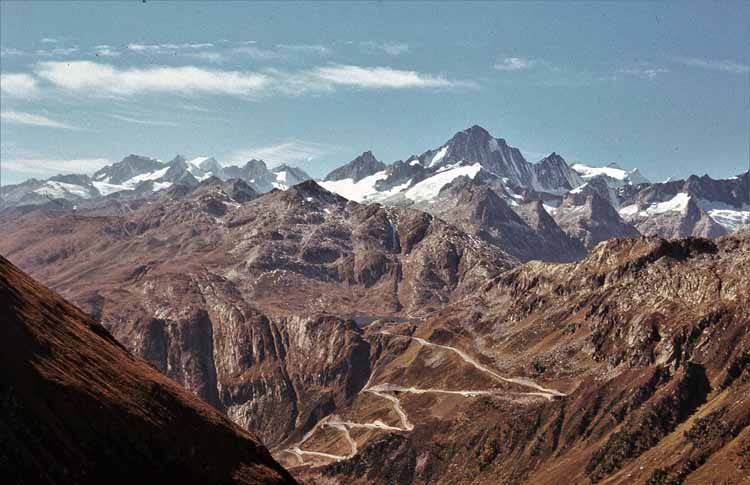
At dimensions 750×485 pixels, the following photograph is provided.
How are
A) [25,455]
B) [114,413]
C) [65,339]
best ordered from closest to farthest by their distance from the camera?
1. [25,455]
2. [114,413]
3. [65,339]

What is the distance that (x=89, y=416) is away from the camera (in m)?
134

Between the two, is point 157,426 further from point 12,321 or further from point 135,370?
point 12,321

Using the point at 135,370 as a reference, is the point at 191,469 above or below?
below

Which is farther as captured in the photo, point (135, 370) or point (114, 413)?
point (135, 370)

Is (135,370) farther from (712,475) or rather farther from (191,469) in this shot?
(712,475)

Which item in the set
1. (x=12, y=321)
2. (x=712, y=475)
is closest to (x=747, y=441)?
(x=712, y=475)

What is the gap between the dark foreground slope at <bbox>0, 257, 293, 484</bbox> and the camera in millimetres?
122500

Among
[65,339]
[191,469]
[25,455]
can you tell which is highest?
[65,339]

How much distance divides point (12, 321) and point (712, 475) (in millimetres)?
168579

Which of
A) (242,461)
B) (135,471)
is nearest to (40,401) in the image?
(135,471)

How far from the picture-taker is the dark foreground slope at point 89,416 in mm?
122500

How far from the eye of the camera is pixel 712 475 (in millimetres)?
191750

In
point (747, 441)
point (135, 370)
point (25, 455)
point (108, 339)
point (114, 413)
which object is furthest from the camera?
point (747, 441)

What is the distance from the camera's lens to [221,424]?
547ft
